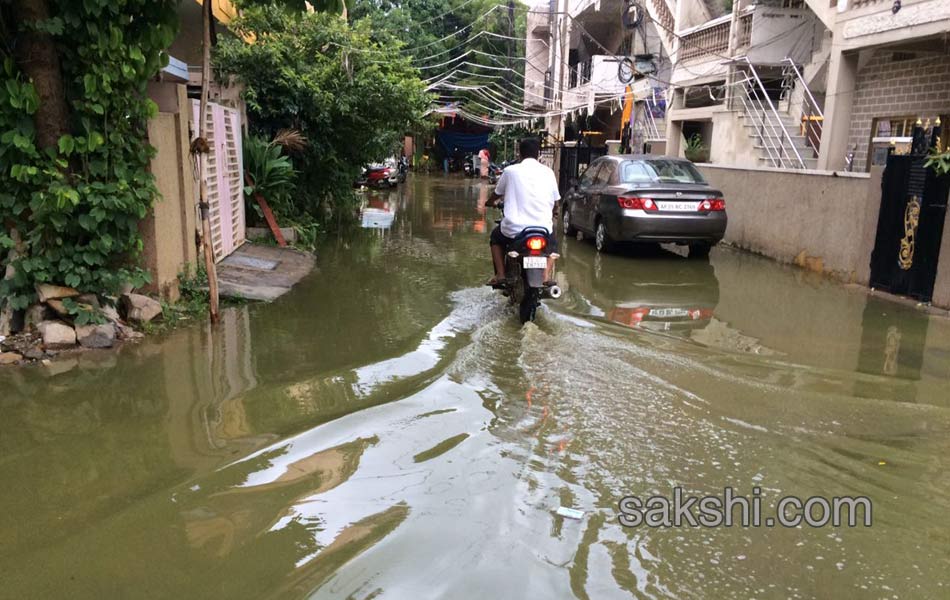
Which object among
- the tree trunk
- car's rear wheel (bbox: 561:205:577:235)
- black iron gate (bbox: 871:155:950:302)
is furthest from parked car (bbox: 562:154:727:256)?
the tree trunk

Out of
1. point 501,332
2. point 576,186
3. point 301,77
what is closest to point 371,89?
point 301,77

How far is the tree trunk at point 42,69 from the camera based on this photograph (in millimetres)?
5461

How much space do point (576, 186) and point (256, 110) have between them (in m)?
5.70

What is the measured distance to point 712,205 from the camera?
10875 millimetres

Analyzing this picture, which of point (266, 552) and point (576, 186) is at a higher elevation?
point (576, 186)

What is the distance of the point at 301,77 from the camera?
39.6 feet

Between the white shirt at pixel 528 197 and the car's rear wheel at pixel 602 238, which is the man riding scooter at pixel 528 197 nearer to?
the white shirt at pixel 528 197

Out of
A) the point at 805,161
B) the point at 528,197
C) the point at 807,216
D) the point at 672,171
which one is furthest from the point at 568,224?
the point at 528,197

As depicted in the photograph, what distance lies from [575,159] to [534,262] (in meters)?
15.4

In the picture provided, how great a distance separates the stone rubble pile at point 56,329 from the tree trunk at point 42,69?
1.20 metres

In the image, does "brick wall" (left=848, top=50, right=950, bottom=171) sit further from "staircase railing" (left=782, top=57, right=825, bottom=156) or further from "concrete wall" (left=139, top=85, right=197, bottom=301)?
"concrete wall" (left=139, top=85, right=197, bottom=301)

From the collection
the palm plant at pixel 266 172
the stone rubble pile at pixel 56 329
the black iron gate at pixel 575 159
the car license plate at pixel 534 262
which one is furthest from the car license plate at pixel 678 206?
the black iron gate at pixel 575 159

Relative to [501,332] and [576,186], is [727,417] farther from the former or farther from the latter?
[576,186]

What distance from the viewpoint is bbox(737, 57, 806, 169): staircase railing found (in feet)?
47.1
